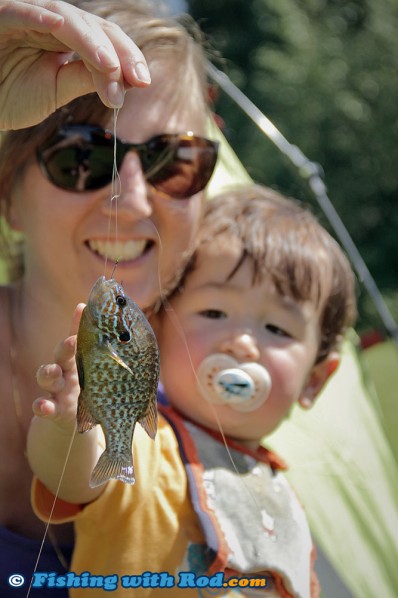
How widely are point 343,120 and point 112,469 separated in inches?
220

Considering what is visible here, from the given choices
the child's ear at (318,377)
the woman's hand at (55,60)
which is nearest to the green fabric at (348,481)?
the child's ear at (318,377)

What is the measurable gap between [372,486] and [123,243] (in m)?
1.19

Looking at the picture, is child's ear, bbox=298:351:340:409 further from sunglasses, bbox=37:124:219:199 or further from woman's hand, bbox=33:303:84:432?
woman's hand, bbox=33:303:84:432

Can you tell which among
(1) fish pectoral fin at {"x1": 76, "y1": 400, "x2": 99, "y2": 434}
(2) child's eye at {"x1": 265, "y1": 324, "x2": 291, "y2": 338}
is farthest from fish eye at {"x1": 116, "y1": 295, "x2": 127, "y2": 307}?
(2) child's eye at {"x1": 265, "y1": 324, "x2": 291, "y2": 338}

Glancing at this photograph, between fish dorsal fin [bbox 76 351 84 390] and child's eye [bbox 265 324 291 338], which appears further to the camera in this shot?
child's eye [bbox 265 324 291 338]

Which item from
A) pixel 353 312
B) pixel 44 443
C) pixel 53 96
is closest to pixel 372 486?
pixel 353 312

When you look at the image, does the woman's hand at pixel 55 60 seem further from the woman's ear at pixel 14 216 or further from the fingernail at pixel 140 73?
the woman's ear at pixel 14 216

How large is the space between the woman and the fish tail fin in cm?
55

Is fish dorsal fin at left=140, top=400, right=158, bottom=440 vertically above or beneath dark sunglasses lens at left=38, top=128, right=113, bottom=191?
above

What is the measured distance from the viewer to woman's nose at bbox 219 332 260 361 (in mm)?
1767

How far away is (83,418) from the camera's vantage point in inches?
45.4

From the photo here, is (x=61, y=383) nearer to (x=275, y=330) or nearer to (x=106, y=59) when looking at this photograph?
(x=106, y=59)

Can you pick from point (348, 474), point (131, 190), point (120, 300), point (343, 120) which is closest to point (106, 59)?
point (120, 300)

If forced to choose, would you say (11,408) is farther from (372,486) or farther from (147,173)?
(372,486)
